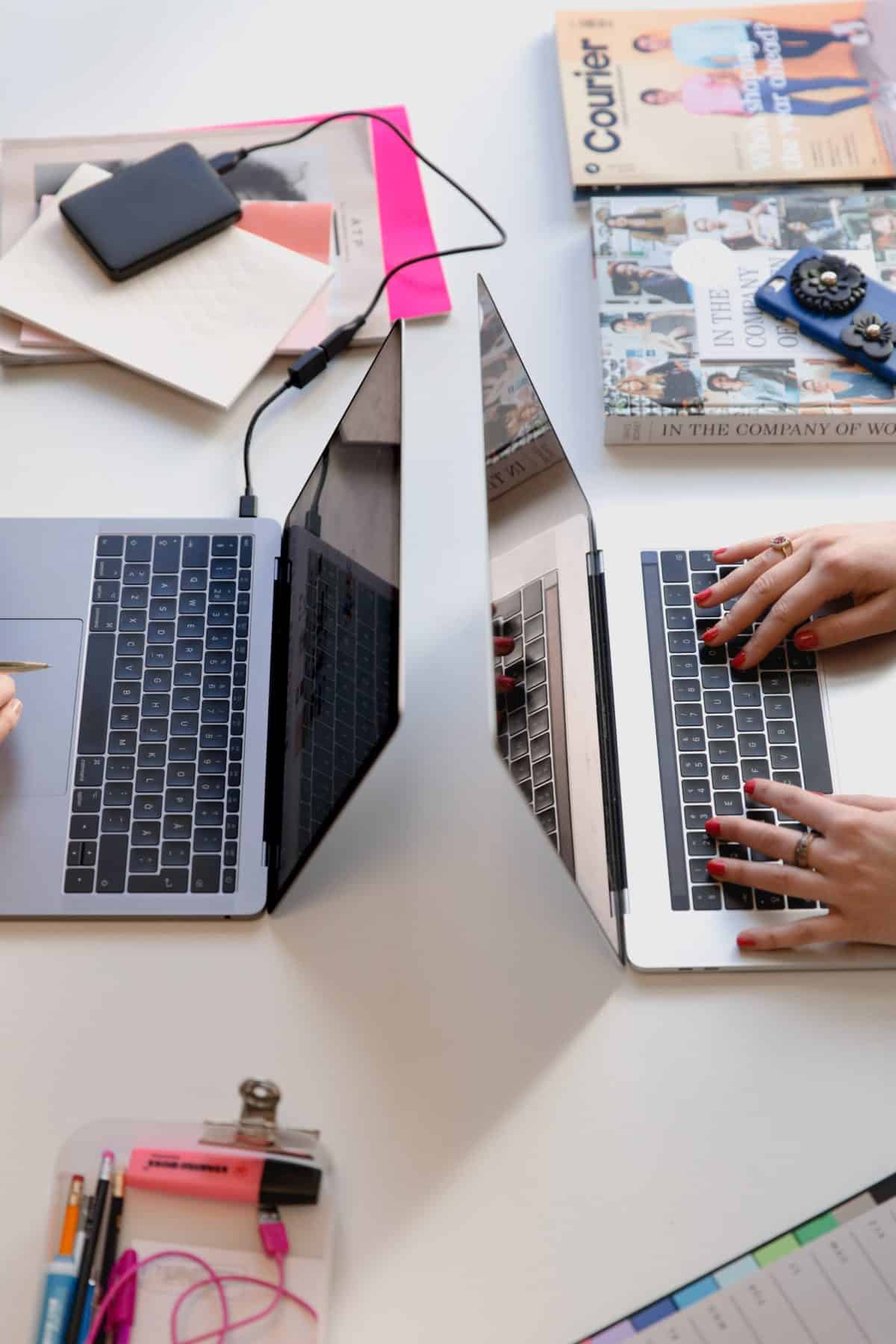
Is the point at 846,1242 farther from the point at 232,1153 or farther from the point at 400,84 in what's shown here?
the point at 400,84

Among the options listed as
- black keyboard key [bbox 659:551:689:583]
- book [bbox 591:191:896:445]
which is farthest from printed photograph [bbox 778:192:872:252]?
black keyboard key [bbox 659:551:689:583]

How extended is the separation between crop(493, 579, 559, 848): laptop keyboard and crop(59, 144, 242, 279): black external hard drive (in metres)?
0.52

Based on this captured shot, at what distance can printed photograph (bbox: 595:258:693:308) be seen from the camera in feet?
3.35

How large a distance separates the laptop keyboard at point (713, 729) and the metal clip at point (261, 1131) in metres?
0.29

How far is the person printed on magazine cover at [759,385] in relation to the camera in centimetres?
97

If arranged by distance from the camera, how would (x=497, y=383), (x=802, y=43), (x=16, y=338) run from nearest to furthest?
(x=497, y=383), (x=16, y=338), (x=802, y=43)

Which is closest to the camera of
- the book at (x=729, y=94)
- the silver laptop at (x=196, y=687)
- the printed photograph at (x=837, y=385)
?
the silver laptop at (x=196, y=687)

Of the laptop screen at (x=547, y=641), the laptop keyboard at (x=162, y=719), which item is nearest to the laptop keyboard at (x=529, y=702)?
the laptop screen at (x=547, y=641)

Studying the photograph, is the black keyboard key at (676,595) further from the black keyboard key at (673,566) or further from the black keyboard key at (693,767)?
the black keyboard key at (693,767)

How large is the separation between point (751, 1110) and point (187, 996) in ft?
1.23

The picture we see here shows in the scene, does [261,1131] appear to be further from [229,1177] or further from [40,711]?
[40,711]

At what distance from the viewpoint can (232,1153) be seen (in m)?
0.69

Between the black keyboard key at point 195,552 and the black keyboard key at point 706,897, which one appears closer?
the black keyboard key at point 706,897

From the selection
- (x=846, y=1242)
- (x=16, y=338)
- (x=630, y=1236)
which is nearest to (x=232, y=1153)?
(x=630, y=1236)
